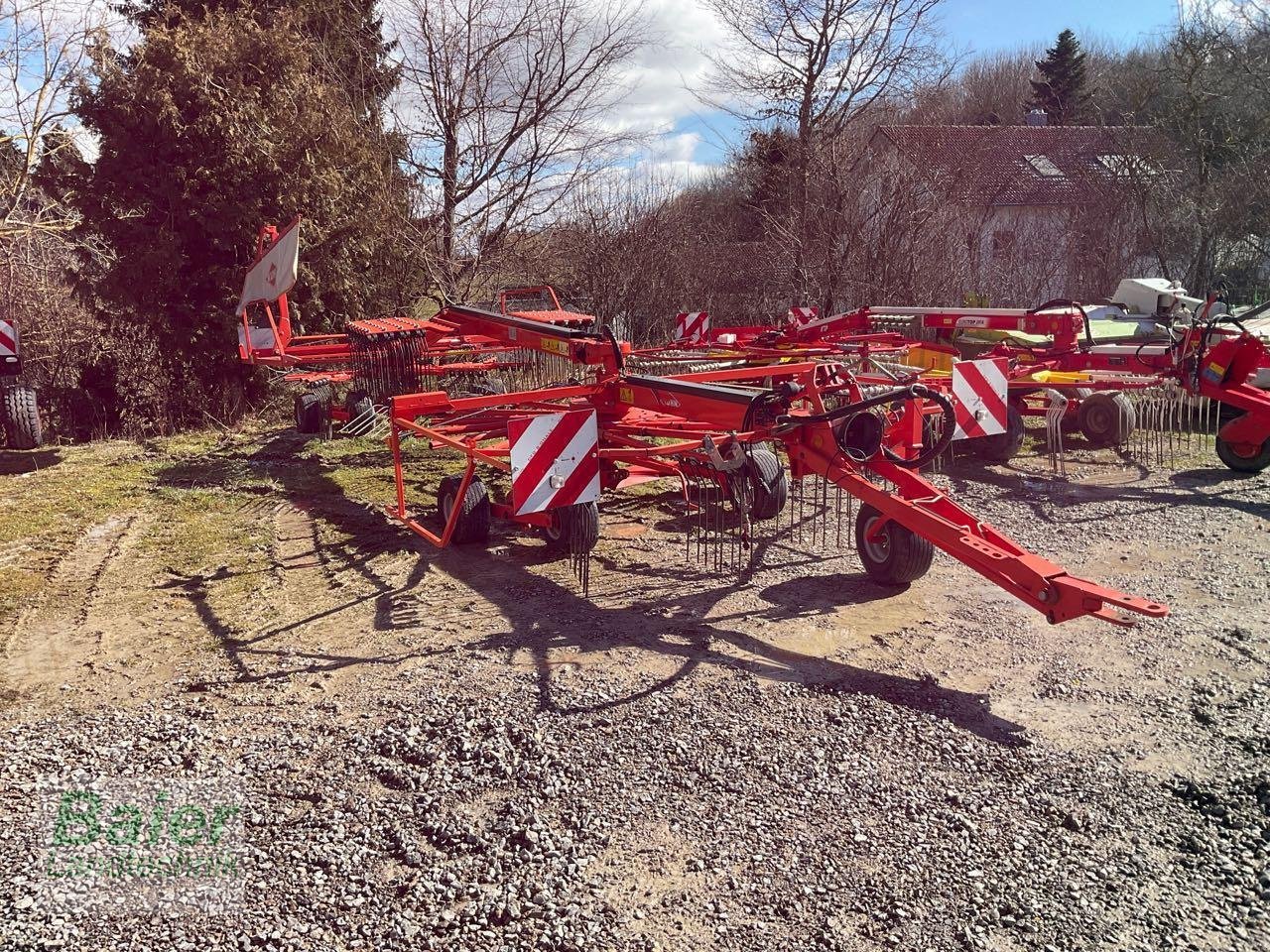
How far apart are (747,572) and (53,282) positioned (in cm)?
980

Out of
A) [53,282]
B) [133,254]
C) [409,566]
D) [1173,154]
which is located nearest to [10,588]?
[409,566]

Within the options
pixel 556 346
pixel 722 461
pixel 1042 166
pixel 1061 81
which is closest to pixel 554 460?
pixel 722 461

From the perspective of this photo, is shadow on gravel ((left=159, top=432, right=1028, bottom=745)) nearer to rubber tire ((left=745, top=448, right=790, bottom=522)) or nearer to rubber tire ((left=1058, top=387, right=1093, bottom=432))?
rubber tire ((left=745, top=448, right=790, bottom=522))

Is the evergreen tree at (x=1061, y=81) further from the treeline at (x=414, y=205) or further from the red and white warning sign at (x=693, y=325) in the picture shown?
the red and white warning sign at (x=693, y=325)

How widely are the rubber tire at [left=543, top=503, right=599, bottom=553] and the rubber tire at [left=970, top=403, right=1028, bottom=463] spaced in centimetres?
418

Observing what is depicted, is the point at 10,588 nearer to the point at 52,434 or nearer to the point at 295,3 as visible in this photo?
the point at 52,434

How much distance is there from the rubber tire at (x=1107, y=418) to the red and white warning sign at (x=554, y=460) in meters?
5.83

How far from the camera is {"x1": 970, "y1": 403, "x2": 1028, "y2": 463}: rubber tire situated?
7852 millimetres

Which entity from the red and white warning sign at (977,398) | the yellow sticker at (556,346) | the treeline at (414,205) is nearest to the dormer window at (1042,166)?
the treeline at (414,205)

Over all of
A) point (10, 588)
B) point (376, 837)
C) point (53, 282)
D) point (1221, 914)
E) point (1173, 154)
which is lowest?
point (1221, 914)

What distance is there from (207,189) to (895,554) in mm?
8922

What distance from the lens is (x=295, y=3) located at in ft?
40.6

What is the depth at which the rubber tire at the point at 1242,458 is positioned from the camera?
23.8 feet

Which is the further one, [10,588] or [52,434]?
[52,434]
